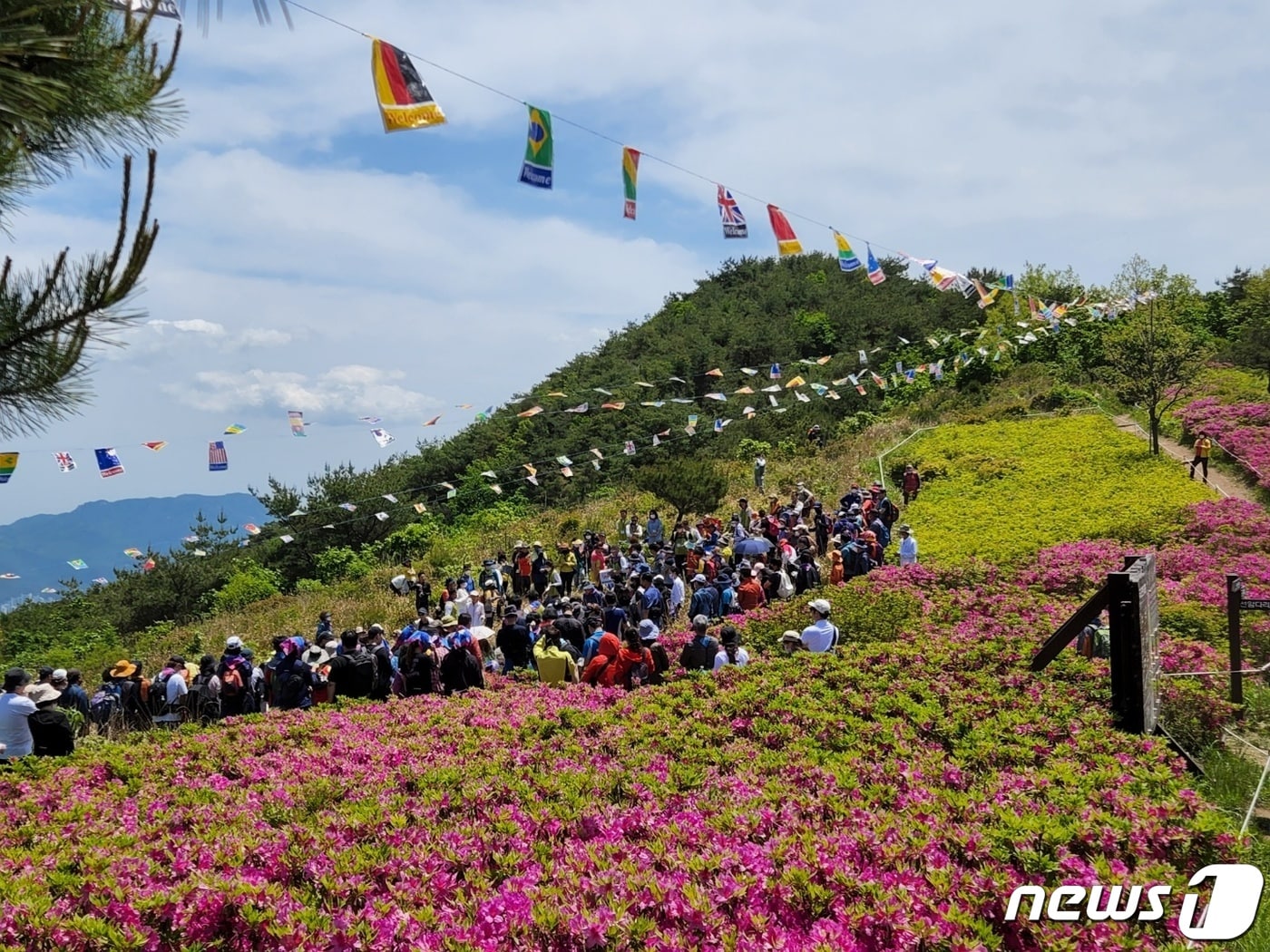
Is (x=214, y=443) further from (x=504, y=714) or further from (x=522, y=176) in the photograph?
(x=504, y=714)

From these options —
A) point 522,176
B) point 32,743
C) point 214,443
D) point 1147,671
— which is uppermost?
point 522,176

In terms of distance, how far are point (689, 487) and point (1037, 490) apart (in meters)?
9.18

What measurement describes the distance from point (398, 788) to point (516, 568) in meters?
12.5

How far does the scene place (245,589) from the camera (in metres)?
32.9

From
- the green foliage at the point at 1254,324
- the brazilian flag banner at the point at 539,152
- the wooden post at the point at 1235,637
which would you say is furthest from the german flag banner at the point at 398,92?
the green foliage at the point at 1254,324

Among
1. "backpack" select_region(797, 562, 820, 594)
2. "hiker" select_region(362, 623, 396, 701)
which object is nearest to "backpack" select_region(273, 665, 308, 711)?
"hiker" select_region(362, 623, 396, 701)

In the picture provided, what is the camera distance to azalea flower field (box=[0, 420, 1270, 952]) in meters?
4.31

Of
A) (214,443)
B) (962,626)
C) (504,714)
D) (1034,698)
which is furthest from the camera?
(214,443)

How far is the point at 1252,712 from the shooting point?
26.2 ft

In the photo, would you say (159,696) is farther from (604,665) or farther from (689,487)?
(689,487)

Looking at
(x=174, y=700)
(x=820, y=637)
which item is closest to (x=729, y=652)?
(x=820, y=637)

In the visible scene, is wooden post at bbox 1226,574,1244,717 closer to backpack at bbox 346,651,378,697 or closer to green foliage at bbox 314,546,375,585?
backpack at bbox 346,651,378,697

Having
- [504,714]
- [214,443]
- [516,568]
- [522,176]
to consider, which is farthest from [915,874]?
[214,443]

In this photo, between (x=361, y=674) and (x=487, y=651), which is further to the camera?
(x=487, y=651)
